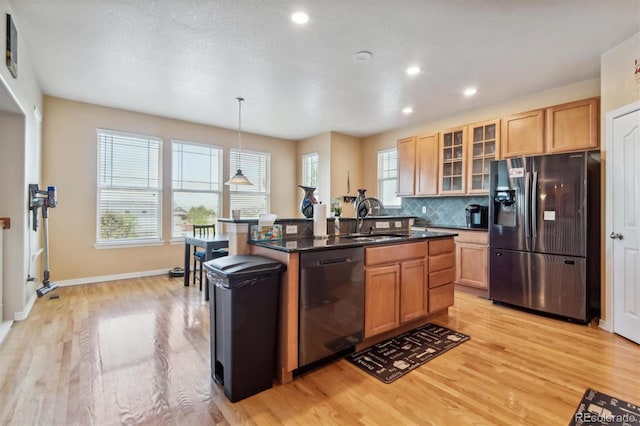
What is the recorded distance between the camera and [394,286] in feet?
8.93

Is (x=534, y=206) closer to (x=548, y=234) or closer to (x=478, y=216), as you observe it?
(x=548, y=234)

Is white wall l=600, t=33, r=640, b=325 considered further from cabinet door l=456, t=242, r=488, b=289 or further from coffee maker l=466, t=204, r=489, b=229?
coffee maker l=466, t=204, r=489, b=229

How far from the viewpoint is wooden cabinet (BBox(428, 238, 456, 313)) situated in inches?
123

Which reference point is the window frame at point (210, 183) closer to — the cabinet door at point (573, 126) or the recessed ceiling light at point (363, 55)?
the recessed ceiling light at point (363, 55)

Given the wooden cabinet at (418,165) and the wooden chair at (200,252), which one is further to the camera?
the wooden cabinet at (418,165)

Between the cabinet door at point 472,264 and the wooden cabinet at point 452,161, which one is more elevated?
the wooden cabinet at point 452,161

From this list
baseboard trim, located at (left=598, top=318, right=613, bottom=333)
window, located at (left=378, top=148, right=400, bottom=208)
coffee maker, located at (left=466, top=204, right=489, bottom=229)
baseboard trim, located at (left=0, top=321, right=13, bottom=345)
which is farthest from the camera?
window, located at (left=378, top=148, right=400, bottom=208)

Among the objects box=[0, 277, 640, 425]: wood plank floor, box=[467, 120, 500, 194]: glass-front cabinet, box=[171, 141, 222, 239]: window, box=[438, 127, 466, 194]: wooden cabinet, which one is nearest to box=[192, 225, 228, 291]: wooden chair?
box=[171, 141, 222, 239]: window

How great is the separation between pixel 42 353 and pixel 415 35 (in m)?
4.12

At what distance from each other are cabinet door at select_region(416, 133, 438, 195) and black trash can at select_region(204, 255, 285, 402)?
3730mm

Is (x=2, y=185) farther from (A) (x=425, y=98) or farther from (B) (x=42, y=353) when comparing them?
(A) (x=425, y=98)

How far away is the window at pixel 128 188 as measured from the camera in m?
4.79

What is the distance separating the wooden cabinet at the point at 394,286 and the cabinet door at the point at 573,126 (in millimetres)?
2287

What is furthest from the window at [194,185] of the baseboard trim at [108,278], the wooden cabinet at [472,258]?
the wooden cabinet at [472,258]
